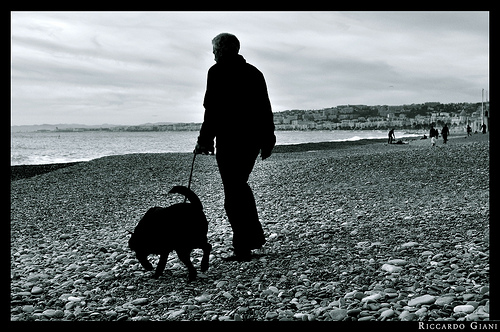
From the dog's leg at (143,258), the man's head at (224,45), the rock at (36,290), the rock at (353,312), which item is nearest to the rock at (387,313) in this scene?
the rock at (353,312)

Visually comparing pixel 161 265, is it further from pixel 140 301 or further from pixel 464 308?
pixel 464 308

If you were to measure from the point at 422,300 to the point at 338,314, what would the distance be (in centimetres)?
62

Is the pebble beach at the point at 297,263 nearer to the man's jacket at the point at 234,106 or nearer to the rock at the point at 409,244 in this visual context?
the rock at the point at 409,244

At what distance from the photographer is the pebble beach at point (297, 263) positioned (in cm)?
362

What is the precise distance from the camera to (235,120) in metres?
4.77

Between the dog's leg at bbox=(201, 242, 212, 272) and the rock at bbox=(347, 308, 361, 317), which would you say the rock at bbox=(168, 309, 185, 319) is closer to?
the dog's leg at bbox=(201, 242, 212, 272)

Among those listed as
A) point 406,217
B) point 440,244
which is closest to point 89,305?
point 440,244

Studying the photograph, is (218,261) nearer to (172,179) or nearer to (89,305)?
(89,305)

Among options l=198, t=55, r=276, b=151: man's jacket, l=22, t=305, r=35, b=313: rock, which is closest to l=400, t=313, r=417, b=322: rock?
l=198, t=55, r=276, b=151: man's jacket

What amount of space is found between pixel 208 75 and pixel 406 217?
4.17 metres

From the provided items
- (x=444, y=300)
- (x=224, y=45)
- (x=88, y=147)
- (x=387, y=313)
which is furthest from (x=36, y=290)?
(x=88, y=147)

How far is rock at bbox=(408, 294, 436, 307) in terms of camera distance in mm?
3447

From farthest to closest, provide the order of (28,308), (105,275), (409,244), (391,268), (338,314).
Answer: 1. (409,244)
2. (105,275)
3. (391,268)
4. (28,308)
5. (338,314)

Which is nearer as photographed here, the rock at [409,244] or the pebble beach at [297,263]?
the pebble beach at [297,263]
